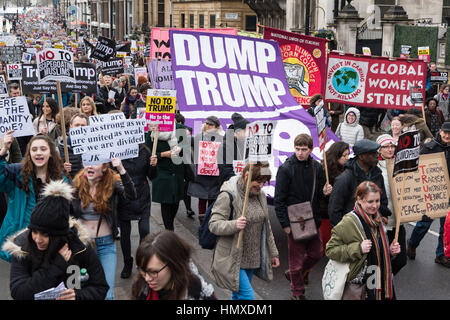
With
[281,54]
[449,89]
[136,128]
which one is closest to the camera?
[136,128]

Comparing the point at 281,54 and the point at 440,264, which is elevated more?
the point at 281,54

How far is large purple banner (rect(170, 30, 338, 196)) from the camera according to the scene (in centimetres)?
876

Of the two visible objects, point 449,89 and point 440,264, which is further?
point 449,89

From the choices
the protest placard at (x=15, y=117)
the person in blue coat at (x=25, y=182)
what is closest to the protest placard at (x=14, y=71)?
the protest placard at (x=15, y=117)

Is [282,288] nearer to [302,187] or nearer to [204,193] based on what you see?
[302,187]

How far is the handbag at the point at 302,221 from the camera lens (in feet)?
19.9

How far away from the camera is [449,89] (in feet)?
52.3

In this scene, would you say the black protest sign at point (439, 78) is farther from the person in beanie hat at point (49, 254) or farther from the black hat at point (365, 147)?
the person in beanie hat at point (49, 254)

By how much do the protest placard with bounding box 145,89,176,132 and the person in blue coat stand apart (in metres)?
2.28

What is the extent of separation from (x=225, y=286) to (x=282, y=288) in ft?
5.51

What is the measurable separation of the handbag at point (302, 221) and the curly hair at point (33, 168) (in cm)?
222

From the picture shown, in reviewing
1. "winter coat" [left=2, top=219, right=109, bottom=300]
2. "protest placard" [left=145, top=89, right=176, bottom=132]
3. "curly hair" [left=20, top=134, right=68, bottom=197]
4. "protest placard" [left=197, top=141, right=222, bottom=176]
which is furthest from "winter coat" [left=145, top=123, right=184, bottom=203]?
"winter coat" [left=2, top=219, right=109, bottom=300]

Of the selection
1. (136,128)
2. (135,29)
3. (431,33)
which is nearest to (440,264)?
(136,128)

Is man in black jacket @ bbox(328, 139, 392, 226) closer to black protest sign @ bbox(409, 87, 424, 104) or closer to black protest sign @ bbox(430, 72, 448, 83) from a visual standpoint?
black protest sign @ bbox(409, 87, 424, 104)
